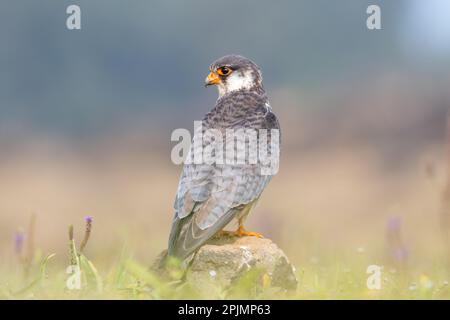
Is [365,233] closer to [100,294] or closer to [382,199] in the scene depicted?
[382,199]

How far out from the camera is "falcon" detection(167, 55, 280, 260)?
840cm

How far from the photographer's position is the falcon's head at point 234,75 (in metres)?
9.66

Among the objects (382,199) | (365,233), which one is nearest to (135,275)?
(365,233)

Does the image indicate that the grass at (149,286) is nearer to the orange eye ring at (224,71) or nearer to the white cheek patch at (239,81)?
the white cheek patch at (239,81)

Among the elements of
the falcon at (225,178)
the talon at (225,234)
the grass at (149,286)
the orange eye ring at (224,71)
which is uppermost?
the orange eye ring at (224,71)

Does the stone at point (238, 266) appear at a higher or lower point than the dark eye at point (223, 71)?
lower

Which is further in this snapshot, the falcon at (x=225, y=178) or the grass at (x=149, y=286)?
the falcon at (x=225, y=178)

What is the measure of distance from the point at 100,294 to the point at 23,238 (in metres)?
1.55

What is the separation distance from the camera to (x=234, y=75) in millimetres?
9703

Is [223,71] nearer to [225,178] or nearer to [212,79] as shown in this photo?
[212,79]

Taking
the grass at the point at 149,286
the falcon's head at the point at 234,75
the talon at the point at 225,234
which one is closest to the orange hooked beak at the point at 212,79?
the falcon's head at the point at 234,75

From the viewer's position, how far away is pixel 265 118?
943 centimetres

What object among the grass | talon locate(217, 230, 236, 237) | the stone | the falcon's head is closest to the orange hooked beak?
the falcon's head

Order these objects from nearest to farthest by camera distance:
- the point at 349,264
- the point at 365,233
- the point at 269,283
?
the point at 269,283 < the point at 349,264 < the point at 365,233
